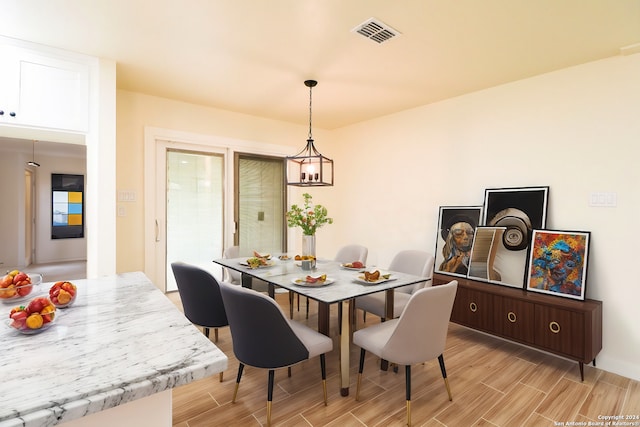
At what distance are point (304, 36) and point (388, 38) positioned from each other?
643mm

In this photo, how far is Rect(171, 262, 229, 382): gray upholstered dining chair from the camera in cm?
233

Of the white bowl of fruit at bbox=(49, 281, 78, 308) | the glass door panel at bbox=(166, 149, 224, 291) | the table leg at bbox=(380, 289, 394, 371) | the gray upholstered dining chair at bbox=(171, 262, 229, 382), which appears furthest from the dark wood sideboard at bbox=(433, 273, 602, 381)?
the glass door panel at bbox=(166, 149, 224, 291)

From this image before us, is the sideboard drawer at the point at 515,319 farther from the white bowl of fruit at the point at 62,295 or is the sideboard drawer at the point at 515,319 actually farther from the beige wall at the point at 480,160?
the white bowl of fruit at the point at 62,295

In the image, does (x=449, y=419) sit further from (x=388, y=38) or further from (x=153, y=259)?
(x=153, y=259)

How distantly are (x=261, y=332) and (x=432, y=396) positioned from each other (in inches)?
52.5

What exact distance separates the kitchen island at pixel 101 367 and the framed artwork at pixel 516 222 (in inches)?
118

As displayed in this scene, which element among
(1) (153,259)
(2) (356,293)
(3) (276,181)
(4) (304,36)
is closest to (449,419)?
(2) (356,293)

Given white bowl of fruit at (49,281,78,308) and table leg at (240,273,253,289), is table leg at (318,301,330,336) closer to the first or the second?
table leg at (240,273,253,289)

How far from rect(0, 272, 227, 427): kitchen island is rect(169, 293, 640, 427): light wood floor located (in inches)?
43.3

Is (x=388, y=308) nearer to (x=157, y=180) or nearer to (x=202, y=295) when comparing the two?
(x=202, y=295)

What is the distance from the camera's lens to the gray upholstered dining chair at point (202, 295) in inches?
91.9

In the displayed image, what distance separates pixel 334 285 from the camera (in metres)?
2.29

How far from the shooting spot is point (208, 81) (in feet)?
10.6

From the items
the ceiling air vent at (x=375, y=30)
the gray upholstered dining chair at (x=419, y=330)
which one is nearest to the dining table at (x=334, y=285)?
the gray upholstered dining chair at (x=419, y=330)
